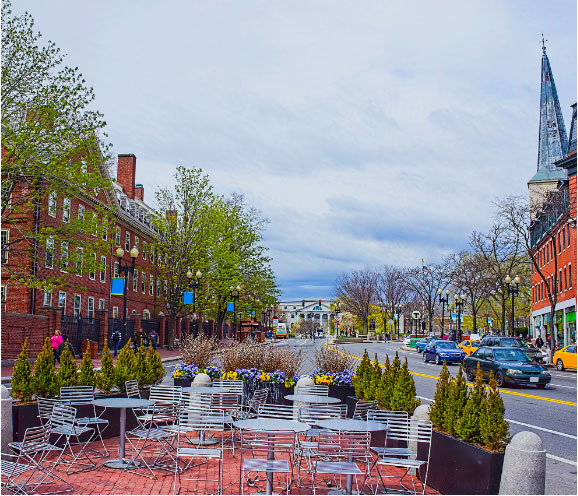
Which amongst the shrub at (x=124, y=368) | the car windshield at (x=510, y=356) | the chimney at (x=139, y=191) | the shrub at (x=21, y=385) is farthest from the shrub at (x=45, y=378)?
the chimney at (x=139, y=191)

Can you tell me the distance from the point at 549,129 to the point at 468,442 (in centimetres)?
7115

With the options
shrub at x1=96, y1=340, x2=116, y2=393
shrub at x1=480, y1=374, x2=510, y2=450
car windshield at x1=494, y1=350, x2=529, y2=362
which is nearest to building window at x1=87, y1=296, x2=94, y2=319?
car windshield at x1=494, y1=350, x2=529, y2=362

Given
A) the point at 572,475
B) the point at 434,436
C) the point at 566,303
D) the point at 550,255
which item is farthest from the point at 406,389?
the point at 550,255

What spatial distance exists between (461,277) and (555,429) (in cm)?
4479

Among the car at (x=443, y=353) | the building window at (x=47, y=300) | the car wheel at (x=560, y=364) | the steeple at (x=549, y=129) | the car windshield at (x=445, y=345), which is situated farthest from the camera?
the steeple at (x=549, y=129)

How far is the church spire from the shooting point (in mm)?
70312

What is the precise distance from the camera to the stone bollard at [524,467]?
20.0 ft

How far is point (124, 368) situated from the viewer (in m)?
11.9

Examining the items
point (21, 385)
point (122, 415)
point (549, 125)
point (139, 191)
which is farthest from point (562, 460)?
point (549, 125)

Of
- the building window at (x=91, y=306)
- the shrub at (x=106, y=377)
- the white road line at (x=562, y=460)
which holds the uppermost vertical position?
the building window at (x=91, y=306)

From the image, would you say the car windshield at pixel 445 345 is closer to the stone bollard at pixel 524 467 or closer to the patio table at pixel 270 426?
the patio table at pixel 270 426

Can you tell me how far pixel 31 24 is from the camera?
990 inches

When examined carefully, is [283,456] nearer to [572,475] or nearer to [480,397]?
[480,397]

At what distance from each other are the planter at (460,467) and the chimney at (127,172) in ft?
166
